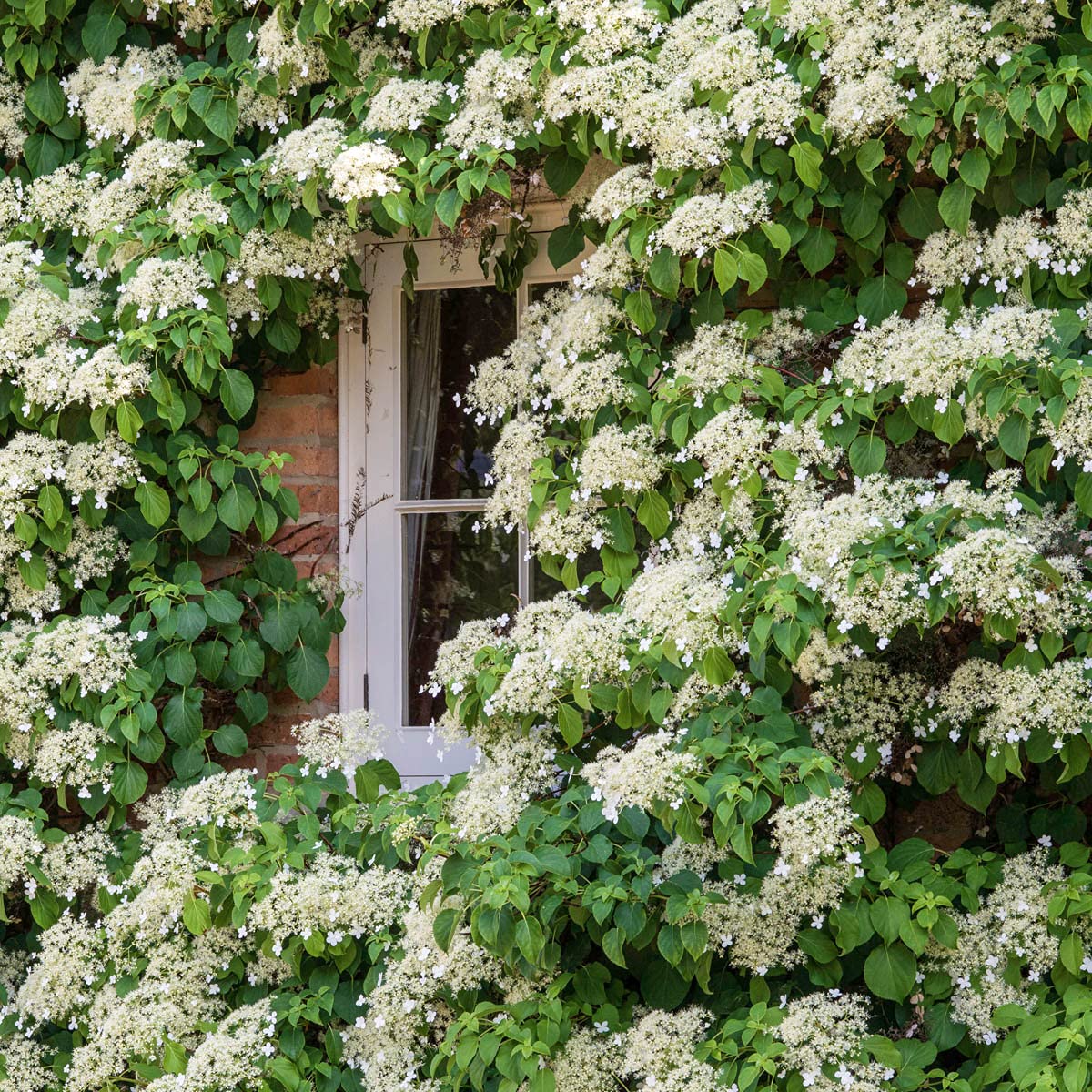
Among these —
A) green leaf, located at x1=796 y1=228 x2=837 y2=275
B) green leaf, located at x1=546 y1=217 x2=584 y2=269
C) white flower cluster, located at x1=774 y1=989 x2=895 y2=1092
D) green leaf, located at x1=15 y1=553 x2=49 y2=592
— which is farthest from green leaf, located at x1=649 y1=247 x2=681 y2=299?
green leaf, located at x1=15 y1=553 x2=49 y2=592

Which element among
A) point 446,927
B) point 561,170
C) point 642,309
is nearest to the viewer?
point 446,927

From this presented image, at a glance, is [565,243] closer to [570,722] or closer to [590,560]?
[590,560]

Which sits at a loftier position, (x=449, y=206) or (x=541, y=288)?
(x=449, y=206)

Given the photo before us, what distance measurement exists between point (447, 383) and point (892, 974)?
1.76 m

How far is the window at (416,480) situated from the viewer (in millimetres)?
3543

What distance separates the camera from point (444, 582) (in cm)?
356

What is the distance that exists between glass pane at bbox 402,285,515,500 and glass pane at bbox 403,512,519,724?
3.5 inches

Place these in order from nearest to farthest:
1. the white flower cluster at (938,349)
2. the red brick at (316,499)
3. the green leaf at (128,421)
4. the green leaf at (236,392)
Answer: the white flower cluster at (938,349), the green leaf at (128,421), the green leaf at (236,392), the red brick at (316,499)

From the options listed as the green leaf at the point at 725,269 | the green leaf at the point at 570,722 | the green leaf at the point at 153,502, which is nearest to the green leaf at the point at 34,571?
the green leaf at the point at 153,502

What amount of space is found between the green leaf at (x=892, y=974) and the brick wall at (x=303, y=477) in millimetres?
1522

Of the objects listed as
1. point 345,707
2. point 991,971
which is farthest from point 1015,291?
point 345,707

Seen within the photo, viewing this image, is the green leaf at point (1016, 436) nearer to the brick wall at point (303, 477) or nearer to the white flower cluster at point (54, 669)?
the brick wall at point (303, 477)

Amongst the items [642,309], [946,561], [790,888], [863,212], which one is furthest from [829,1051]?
[863,212]

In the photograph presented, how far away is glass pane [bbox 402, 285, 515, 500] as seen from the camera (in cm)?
358
